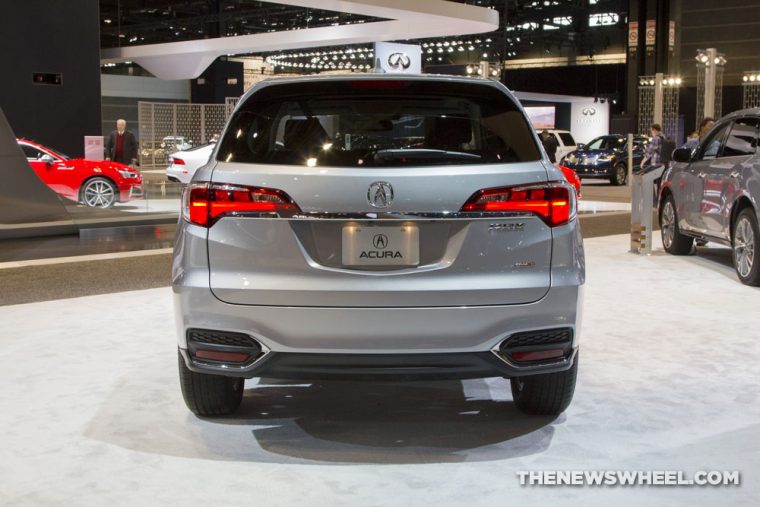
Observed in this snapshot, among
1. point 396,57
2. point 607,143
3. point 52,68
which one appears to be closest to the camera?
Answer: point 52,68

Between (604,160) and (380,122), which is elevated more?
(380,122)

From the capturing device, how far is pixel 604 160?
1153 inches

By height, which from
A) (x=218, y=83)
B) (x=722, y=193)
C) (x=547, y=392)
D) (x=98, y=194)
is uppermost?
(x=218, y=83)

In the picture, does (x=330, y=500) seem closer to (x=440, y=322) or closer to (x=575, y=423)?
(x=440, y=322)

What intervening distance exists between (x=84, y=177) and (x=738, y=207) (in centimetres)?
1206

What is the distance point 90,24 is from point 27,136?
2.75 m

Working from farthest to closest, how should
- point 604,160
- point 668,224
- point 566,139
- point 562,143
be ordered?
point 566,139 < point 562,143 < point 604,160 < point 668,224

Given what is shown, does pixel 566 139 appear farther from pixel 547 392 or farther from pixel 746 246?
pixel 547 392

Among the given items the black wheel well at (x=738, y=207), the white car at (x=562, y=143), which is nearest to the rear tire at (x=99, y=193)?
the black wheel well at (x=738, y=207)

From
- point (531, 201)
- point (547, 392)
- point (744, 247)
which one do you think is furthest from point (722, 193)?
point (531, 201)

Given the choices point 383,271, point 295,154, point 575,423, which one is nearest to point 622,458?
point 575,423

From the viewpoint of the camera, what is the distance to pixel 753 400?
5.09 m

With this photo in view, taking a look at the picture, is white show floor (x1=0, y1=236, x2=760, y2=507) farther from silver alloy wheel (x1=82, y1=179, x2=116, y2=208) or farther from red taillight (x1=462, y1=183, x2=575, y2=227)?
silver alloy wheel (x1=82, y1=179, x2=116, y2=208)

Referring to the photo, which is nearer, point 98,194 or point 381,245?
A: point 381,245
